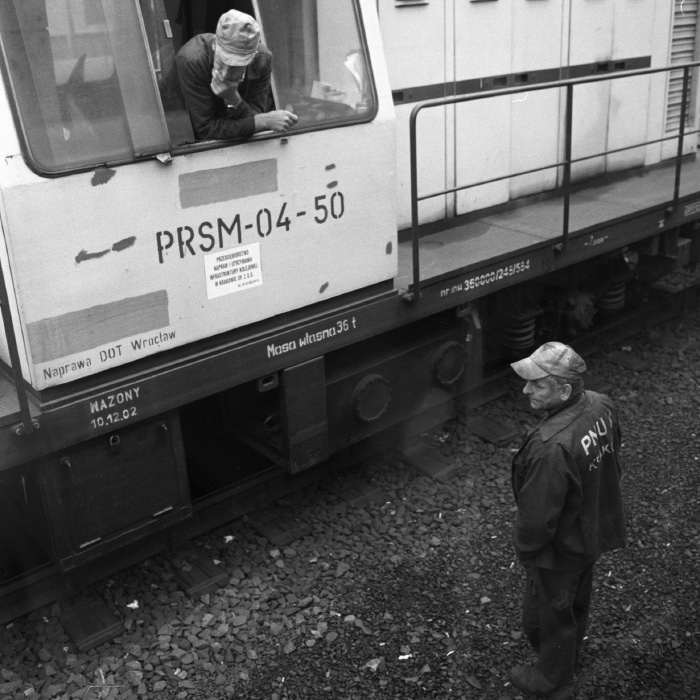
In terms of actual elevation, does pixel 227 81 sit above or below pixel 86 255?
above

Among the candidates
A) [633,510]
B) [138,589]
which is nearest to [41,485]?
[138,589]

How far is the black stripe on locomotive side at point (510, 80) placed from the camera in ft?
18.6

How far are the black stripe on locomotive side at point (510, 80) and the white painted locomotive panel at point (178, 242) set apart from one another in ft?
4.36

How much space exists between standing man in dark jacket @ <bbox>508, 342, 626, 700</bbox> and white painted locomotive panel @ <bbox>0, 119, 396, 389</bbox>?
1.26 meters

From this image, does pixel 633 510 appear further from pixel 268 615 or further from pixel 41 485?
pixel 41 485

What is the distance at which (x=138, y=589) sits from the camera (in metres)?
4.43

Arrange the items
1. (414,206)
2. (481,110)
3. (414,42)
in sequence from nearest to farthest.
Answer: (414,206), (414,42), (481,110)

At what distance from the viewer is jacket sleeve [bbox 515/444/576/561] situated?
10.9ft

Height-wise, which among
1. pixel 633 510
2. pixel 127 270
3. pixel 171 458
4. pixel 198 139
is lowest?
pixel 633 510

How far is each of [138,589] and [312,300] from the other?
1.63 m

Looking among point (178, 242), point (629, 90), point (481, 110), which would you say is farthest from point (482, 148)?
point (178, 242)

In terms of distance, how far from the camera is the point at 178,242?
3795mm

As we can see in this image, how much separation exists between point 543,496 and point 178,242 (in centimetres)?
178

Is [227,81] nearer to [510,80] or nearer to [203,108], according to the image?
[203,108]
